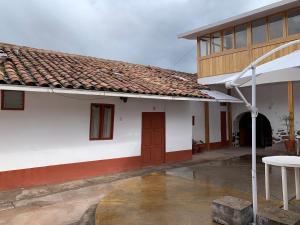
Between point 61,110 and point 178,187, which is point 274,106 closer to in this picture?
point 178,187

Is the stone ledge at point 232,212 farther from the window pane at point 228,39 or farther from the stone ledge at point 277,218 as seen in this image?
the window pane at point 228,39

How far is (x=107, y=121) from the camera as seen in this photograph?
1048 centimetres

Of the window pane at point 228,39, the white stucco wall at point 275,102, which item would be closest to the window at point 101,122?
the window pane at point 228,39

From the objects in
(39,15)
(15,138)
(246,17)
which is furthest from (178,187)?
(39,15)

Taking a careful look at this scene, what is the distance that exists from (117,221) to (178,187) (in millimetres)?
2932

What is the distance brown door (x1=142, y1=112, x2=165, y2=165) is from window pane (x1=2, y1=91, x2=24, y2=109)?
4.99m

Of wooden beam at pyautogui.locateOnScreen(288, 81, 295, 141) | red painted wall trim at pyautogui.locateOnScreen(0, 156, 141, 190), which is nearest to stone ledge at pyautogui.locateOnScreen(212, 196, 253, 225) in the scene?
red painted wall trim at pyautogui.locateOnScreen(0, 156, 141, 190)

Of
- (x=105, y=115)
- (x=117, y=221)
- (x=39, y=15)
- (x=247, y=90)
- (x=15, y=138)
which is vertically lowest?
(x=117, y=221)

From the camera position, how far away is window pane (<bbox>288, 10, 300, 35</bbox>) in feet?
39.5

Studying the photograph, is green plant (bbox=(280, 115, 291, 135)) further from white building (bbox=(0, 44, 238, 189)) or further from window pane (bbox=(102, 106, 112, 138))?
window pane (bbox=(102, 106, 112, 138))

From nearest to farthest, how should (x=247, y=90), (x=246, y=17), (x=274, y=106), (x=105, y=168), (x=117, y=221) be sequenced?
(x=117, y=221), (x=105, y=168), (x=246, y=17), (x=274, y=106), (x=247, y=90)

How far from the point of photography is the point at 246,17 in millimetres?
13141

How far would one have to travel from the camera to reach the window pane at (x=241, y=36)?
13781 millimetres

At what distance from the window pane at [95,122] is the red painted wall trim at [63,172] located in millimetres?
1013
